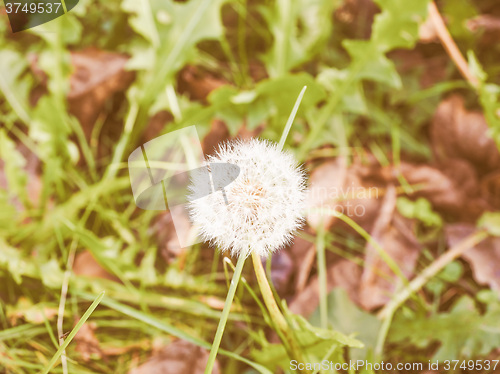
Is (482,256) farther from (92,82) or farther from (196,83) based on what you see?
(92,82)

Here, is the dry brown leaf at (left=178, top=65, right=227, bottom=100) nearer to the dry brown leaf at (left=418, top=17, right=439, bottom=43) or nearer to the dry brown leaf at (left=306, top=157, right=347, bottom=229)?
the dry brown leaf at (left=306, top=157, right=347, bottom=229)

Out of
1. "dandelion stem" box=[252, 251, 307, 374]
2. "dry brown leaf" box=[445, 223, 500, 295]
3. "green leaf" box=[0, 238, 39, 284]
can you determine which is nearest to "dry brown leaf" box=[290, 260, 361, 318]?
"dandelion stem" box=[252, 251, 307, 374]

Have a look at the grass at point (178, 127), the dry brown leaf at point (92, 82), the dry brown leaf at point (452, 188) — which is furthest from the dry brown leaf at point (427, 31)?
the dry brown leaf at point (92, 82)

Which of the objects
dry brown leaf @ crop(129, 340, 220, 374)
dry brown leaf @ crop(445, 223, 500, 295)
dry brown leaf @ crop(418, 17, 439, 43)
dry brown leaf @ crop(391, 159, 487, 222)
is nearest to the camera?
dry brown leaf @ crop(129, 340, 220, 374)

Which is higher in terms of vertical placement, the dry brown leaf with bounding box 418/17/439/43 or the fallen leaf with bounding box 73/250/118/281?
the dry brown leaf with bounding box 418/17/439/43

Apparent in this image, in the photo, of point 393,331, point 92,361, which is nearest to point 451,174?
point 393,331

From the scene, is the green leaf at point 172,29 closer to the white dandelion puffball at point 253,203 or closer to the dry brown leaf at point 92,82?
the dry brown leaf at point 92,82

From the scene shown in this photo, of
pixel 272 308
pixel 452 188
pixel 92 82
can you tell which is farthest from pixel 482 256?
pixel 92 82
